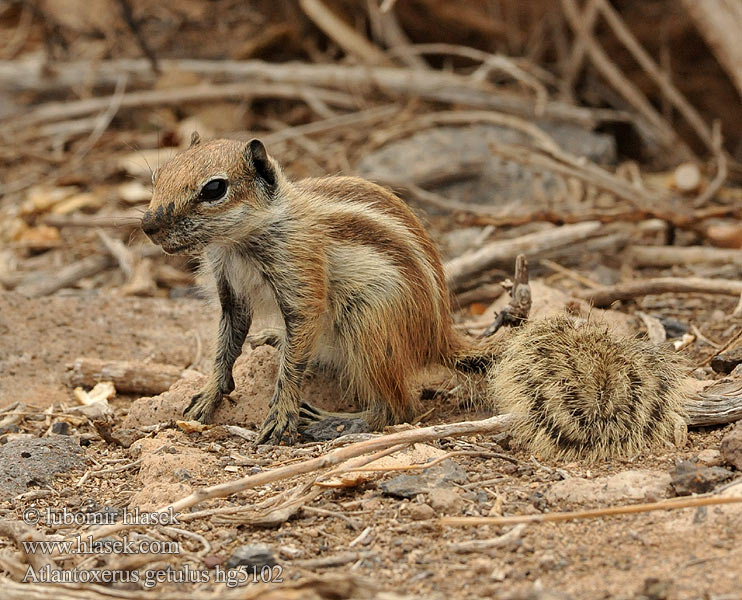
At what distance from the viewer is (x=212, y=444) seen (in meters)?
4.05

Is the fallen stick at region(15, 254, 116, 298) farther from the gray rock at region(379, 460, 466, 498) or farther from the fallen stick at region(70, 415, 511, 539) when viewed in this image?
the gray rock at region(379, 460, 466, 498)

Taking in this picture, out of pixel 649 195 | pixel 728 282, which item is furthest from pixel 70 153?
pixel 728 282

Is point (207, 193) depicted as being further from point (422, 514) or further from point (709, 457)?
point (709, 457)

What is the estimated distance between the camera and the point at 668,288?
17.1ft

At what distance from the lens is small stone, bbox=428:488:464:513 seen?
3.18 m

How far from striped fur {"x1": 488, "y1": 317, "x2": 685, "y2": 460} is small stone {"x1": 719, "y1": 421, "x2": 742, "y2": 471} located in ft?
1.04

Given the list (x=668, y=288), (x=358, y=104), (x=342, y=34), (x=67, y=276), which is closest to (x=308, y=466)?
(x=668, y=288)

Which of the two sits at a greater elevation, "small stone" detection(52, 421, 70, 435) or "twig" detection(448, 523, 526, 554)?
"twig" detection(448, 523, 526, 554)

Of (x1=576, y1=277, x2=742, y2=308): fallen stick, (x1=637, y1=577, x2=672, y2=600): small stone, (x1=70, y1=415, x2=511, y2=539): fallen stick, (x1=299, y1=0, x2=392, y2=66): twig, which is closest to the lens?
(x1=637, y1=577, x2=672, y2=600): small stone

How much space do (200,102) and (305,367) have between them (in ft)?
18.5

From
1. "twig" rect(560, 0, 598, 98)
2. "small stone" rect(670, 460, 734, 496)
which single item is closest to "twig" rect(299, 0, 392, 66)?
"twig" rect(560, 0, 598, 98)

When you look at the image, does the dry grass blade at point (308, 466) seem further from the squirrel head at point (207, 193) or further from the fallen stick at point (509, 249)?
the fallen stick at point (509, 249)

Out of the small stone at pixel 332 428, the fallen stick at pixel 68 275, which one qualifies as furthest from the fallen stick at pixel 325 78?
the small stone at pixel 332 428

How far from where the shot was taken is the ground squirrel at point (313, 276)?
4016mm
